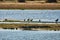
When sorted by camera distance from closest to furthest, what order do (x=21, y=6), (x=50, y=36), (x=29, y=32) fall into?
(x=50, y=36), (x=29, y=32), (x=21, y=6)

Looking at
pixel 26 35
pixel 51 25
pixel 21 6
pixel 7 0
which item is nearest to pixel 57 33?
pixel 51 25

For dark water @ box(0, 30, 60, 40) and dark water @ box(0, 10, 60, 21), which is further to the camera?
dark water @ box(0, 10, 60, 21)

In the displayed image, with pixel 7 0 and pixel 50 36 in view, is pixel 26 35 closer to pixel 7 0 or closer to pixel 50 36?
pixel 50 36

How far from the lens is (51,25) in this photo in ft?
37.2

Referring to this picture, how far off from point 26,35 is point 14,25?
57 centimetres

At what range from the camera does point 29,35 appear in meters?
11.3

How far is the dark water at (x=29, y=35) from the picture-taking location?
10.8 metres

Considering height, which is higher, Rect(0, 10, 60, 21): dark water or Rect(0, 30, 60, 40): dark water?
Rect(0, 30, 60, 40): dark water

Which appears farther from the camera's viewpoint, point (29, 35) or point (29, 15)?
point (29, 15)

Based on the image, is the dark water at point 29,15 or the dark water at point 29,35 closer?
the dark water at point 29,35

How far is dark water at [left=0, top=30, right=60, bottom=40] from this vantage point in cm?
1080

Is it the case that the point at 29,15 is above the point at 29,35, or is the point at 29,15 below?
below

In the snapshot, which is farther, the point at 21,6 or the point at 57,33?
the point at 21,6

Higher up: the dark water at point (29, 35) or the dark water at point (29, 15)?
the dark water at point (29, 35)
